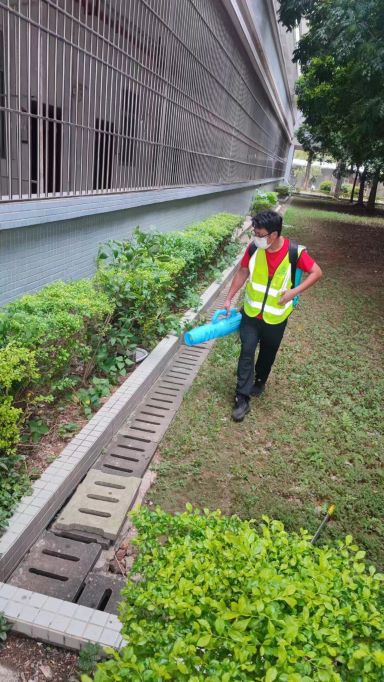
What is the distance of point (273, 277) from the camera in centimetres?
396

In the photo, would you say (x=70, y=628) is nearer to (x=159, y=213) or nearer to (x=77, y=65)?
(x=77, y=65)

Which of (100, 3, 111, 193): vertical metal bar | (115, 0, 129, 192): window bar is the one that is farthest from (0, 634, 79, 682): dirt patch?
(115, 0, 129, 192): window bar

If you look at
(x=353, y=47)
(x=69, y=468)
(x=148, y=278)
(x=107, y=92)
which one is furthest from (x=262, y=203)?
(x=69, y=468)

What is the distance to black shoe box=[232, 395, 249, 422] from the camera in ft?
13.9

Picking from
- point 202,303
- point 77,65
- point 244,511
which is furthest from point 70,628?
point 202,303

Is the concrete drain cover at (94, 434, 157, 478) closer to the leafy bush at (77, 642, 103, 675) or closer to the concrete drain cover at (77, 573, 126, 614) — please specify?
the concrete drain cover at (77, 573, 126, 614)

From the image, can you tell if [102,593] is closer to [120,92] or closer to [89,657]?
[89,657]

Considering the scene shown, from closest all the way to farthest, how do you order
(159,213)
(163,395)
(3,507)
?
(3,507)
(163,395)
(159,213)

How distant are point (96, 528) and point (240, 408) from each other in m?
1.79

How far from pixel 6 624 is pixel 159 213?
21.9ft

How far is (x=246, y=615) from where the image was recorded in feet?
4.40

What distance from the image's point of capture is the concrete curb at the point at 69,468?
2521 millimetres

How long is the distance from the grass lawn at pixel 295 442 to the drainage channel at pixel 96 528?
0.55 ft

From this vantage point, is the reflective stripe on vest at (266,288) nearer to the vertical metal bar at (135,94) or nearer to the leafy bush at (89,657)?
the leafy bush at (89,657)
